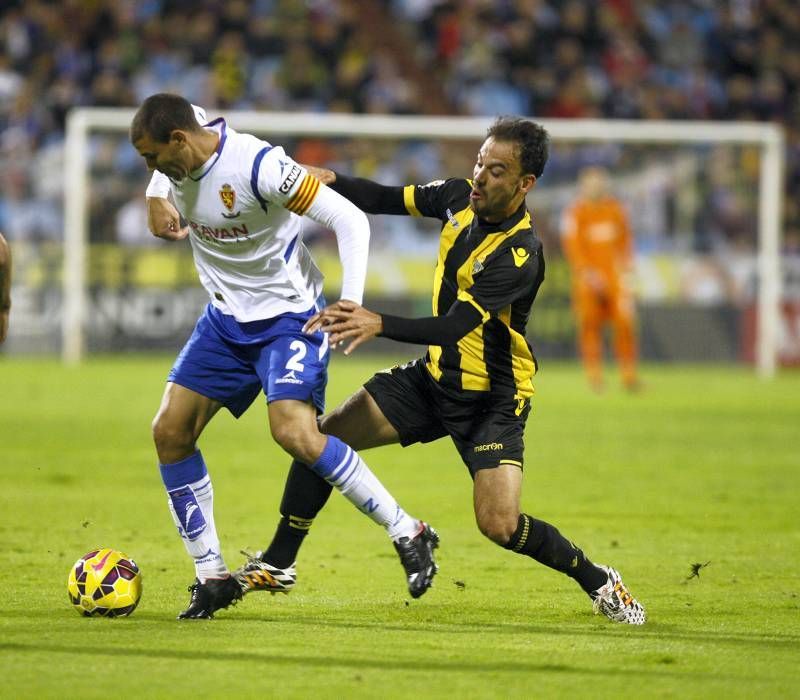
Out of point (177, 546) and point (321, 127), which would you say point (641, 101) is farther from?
point (177, 546)

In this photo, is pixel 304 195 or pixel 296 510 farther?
pixel 296 510

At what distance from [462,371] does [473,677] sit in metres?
1.69

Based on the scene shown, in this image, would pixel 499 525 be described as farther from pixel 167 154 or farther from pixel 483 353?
pixel 167 154

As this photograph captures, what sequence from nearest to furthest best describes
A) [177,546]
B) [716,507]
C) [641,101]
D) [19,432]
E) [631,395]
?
[177,546] → [716,507] → [19,432] → [631,395] → [641,101]

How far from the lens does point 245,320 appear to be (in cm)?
589

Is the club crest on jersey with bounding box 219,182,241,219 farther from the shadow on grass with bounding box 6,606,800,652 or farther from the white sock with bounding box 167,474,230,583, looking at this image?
the shadow on grass with bounding box 6,606,800,652

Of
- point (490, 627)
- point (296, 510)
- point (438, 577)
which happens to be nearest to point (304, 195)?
point (296, 510)

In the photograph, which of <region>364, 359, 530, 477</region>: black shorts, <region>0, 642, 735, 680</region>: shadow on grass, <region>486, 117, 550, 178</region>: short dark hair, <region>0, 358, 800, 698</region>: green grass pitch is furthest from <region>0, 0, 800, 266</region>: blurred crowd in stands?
<region>0, 642, 735, 680</region>: shadow on grass

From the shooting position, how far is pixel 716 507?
9.09m

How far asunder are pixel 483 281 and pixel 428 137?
14.2 meters

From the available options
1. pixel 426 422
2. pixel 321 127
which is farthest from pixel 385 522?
pixel 321 127

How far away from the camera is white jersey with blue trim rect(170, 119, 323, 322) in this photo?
5629 mm

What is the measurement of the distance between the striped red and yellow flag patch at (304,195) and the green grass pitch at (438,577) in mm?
1591

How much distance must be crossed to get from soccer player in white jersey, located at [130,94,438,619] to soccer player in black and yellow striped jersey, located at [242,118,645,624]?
303 mm
